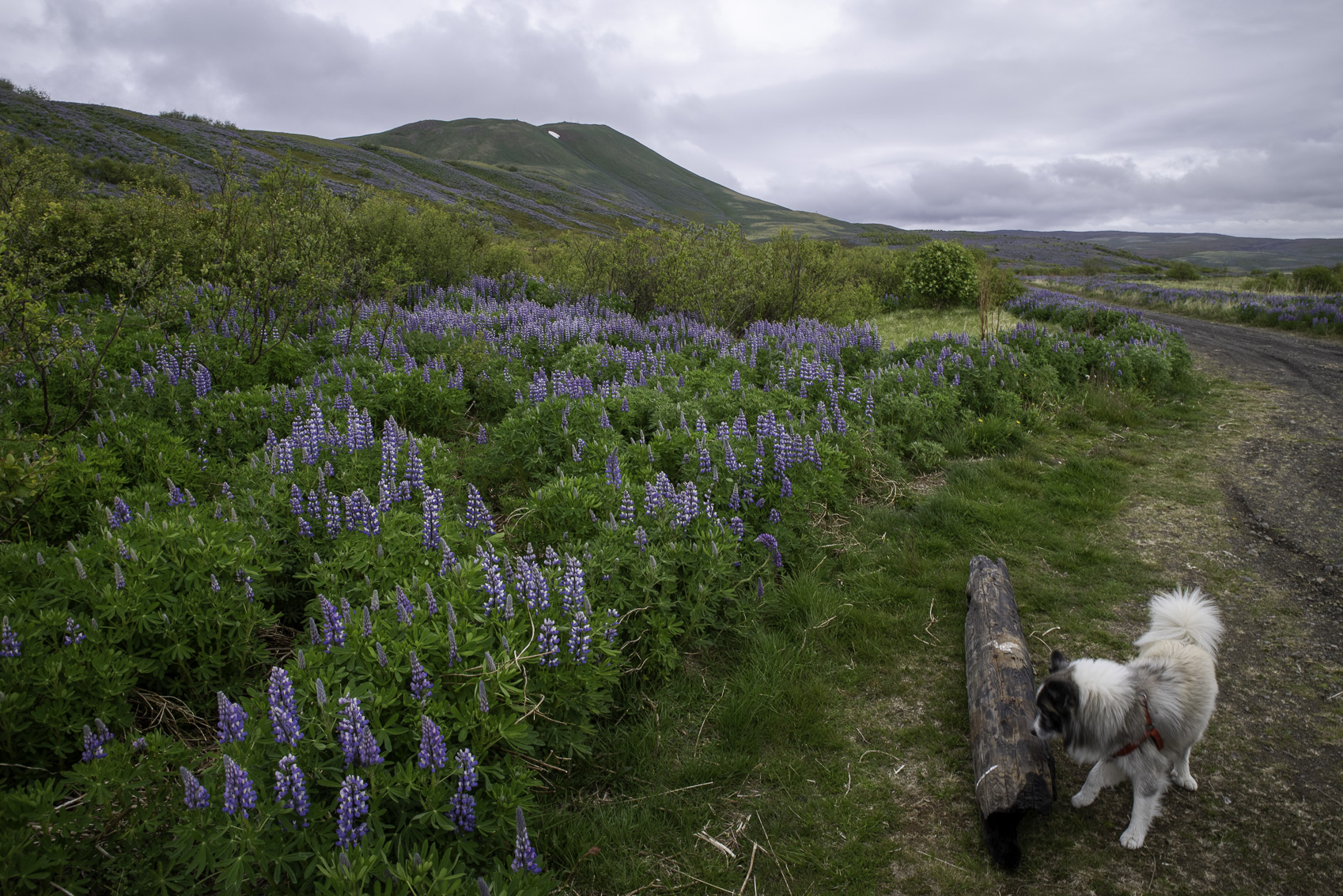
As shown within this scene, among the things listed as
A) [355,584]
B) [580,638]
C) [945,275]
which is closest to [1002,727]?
[580,638]

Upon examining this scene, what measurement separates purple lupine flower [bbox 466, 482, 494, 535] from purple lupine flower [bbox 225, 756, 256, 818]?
2.30 meters

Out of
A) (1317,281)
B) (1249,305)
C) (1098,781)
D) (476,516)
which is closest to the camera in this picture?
(1098,781)

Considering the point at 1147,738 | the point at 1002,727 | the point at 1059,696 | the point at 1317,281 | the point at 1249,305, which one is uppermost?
the point at 1317,281

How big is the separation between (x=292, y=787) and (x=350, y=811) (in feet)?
0.86

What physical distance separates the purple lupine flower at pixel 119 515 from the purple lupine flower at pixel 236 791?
8.62 ft

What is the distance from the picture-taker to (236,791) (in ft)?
7.32

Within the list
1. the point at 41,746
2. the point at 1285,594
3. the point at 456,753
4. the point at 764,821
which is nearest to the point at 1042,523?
the point at 1285,594

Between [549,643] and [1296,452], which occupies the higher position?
[549,643]

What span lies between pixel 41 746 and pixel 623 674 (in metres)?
2.89

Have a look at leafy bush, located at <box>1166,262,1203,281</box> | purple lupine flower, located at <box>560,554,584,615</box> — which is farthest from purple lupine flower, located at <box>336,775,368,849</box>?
leafy bush, located at <box>1166,262,1203,281</box>

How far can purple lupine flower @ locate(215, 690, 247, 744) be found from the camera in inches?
99.7

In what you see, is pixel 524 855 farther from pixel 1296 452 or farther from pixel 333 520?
pixel 1296 452

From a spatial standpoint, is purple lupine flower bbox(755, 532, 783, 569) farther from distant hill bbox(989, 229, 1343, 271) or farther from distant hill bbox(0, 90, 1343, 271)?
distant hill bbox(989, 229, 1343, 271)

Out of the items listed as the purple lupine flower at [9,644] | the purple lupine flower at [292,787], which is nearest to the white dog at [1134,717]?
the purple lupine flower at [292,787]
